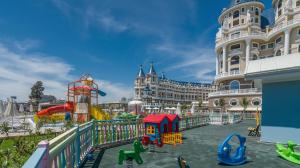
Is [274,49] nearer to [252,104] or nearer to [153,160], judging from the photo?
[252,104]

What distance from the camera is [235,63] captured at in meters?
42.8

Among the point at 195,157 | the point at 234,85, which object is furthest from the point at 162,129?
the point at 234,85

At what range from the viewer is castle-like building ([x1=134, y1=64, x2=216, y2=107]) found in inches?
3731

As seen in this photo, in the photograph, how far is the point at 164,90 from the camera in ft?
347

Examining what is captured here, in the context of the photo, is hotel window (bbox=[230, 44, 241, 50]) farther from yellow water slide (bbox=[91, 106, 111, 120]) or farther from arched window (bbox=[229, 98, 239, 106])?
yellow water slide (bbox=[91, 106, 111, 120])

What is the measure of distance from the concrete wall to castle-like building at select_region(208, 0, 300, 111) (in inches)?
1201

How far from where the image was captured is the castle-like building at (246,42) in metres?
35.9

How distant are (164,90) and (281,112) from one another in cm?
9705

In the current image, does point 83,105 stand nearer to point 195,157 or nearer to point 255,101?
point 195,157

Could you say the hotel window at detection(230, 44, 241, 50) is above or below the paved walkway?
above

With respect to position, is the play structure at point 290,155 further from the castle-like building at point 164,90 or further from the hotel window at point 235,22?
the castle-like building at point 164,90

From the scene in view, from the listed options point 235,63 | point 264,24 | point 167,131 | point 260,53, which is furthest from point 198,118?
point 264,24

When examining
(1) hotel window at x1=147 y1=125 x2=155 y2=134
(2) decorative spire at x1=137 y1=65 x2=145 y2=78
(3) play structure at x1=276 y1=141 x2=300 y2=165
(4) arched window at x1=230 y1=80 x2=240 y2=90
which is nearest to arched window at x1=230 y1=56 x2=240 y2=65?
(4) arched window at x1=230 y1=80 x2=240 y2=90

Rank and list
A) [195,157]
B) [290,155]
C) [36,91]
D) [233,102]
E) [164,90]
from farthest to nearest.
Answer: [164,90] < [36,91] < [233,102] < [195,157] < [290,155]
